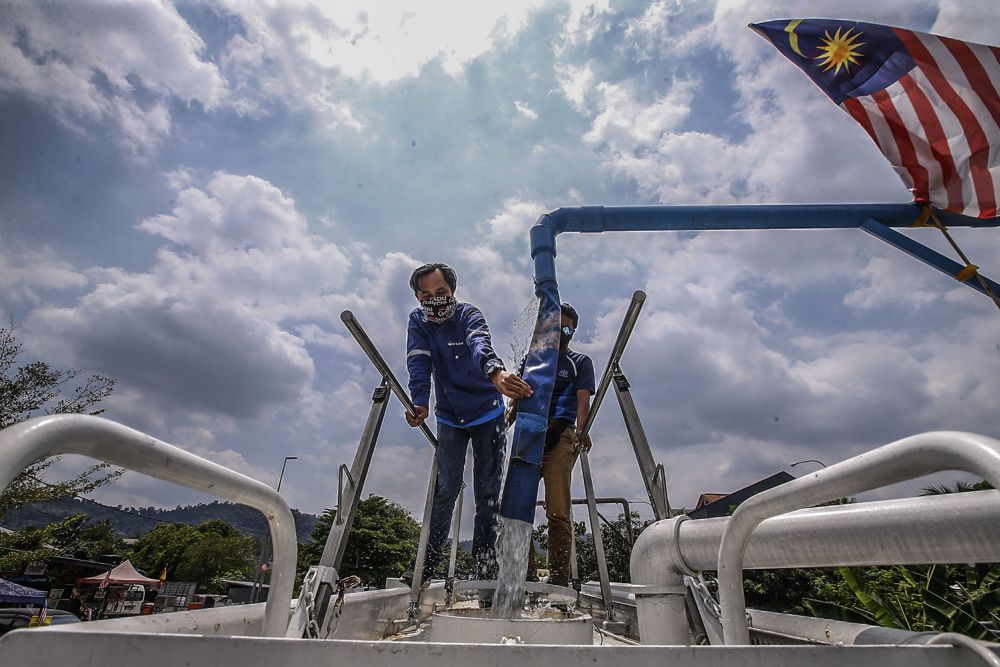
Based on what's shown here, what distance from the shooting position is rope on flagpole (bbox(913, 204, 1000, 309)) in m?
3.97

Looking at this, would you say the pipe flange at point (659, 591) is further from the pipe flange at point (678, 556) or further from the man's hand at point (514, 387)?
the man's hand at point (514, 387)

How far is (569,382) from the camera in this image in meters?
4.34

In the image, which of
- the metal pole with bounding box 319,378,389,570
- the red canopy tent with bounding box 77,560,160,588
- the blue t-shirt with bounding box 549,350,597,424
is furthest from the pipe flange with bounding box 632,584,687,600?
Answer: the red canopy tent with bounding box 77,560,160,588

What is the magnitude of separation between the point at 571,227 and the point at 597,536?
7.28ft

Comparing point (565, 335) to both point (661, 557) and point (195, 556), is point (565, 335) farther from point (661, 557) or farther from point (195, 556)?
point (195, 556)

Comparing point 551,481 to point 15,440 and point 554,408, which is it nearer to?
point 554,408

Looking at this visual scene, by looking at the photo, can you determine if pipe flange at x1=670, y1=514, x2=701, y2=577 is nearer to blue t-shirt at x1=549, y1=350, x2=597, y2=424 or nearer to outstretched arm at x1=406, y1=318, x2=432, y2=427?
outstretched arm at x1=406, y1=318, x2=432, y2=427

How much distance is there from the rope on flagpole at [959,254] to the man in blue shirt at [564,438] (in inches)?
121

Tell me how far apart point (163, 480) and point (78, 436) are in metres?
0.16

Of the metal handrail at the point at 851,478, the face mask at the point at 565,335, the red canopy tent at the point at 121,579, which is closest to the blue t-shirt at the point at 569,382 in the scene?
the face mask at the point at 565,335

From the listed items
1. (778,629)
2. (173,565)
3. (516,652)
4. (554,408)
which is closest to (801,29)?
(554,408)

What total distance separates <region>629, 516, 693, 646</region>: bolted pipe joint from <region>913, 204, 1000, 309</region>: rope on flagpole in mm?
4041

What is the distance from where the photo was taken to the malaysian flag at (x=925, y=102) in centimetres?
407

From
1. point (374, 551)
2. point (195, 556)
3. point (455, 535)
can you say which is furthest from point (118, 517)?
point (455, 535)
